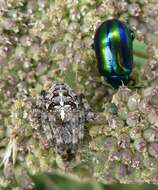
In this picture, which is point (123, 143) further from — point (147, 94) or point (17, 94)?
point (17, 94)

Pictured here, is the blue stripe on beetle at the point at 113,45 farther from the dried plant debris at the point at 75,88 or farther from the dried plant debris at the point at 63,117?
the dried plant debris at the point at 63,117

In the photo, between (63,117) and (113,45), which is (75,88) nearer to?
(63,117)

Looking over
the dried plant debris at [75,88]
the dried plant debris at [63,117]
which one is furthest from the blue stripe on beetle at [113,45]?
the dried plant debris at [63,117]

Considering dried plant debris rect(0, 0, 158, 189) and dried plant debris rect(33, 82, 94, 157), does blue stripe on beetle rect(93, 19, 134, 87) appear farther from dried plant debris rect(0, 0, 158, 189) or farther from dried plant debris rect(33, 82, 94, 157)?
dried plant debris rect(33, 82, 94, 157)

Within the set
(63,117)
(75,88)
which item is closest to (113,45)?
(75,88)

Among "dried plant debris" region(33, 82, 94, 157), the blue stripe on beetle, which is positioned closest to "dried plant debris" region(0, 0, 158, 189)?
"dried plant debris" region(33, 82, 94, 157)
